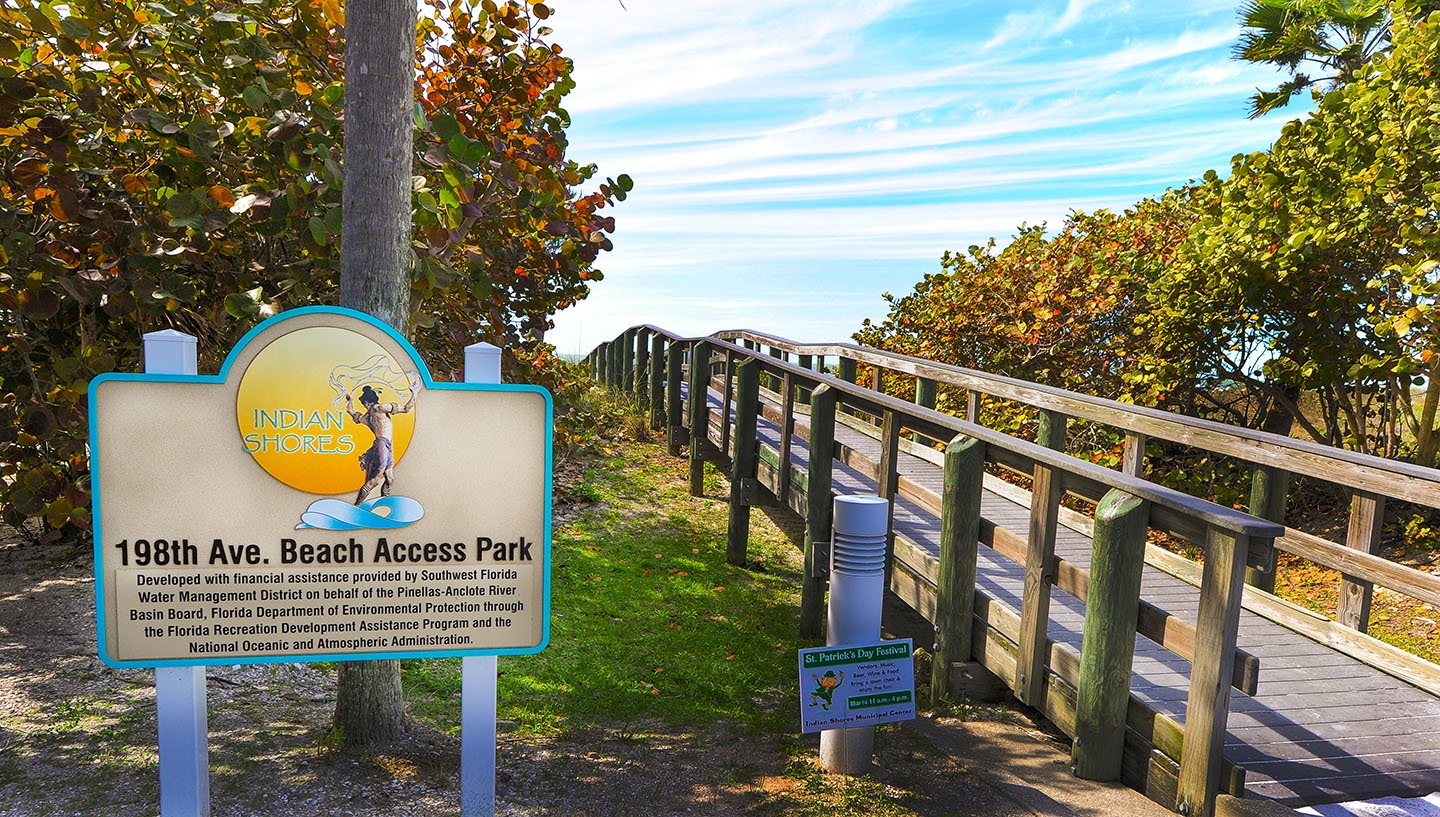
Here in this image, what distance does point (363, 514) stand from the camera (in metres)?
3.28

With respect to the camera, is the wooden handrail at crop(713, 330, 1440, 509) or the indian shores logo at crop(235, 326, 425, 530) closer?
the indian shores logo at crop(235, 326, 425, 530)

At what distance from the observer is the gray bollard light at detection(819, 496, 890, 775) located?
4176 millimetres

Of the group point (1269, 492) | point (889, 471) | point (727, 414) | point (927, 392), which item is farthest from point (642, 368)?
point (1269, 492)

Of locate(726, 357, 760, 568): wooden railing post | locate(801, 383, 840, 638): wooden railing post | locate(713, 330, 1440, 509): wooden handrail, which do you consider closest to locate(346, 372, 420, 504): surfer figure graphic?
locate(801, 383, 840, 638): wooden railing post

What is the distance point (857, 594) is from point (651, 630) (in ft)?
9.29

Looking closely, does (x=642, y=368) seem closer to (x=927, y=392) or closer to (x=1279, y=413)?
(x=927, y=392)

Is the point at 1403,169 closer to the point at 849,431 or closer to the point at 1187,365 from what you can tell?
the point at 1187,365

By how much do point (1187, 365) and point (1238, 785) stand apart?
8.40 meters

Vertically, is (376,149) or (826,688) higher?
(376,149)

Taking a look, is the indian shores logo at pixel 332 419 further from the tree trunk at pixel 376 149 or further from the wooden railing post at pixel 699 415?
the wooden railing post at pixel 699 415

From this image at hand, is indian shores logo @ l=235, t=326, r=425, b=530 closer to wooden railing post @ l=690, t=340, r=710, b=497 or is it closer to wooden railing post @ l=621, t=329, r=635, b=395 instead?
wooden railing post @ l=690, t=340, r=710, b=497

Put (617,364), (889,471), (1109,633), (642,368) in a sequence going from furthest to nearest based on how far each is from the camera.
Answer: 1. (617,364)
2. (642,368)
3. (889,471)
4. (1109,633)

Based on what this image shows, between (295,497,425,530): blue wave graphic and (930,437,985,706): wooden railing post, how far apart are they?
254 cm

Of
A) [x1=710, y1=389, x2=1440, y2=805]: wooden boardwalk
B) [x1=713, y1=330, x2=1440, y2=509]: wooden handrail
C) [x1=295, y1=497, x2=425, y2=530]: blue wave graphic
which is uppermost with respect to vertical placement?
[x1=713, y1=330, x2=1440, y2=509]: wooden handrail
